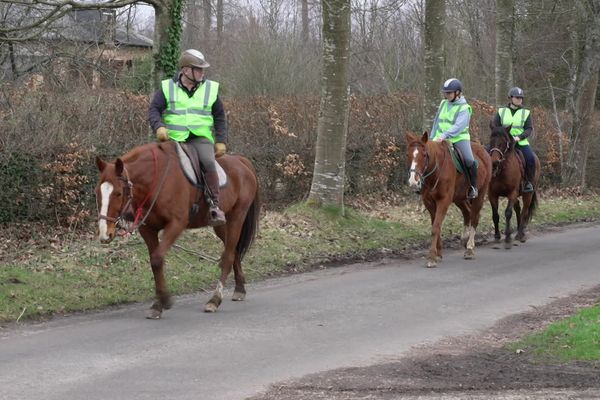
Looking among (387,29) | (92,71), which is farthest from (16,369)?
(387,29)

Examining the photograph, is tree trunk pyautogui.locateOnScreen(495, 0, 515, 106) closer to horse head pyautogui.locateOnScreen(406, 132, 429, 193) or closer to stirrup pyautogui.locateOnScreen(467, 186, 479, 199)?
stirrup pyautogui.locateOnScreen(467, 186, 479, 199)

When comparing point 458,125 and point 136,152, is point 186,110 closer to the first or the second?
point 136,152

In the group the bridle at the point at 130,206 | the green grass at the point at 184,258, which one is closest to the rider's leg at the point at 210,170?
the bridle at the point at 130,206

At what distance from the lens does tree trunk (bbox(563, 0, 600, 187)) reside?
27984mm

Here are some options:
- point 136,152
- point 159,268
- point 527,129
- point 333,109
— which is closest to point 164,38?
point 333,109

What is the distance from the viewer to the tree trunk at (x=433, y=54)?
2012 cm

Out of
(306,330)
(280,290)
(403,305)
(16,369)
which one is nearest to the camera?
(16,369)

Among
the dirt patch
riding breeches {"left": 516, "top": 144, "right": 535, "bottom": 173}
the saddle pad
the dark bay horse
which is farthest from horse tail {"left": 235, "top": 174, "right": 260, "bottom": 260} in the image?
riding breeches {"left": 516, "top": 144, "right": 535, "bottom": 173}

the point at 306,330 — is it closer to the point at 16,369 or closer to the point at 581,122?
the point at 16,369

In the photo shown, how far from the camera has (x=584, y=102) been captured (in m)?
28.4

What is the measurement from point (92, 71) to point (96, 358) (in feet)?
40.4

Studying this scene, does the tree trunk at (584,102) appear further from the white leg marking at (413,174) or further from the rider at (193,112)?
the rider at (193,112)

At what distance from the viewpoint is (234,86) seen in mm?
34812

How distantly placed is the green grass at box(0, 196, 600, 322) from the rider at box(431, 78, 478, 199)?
201 cm
